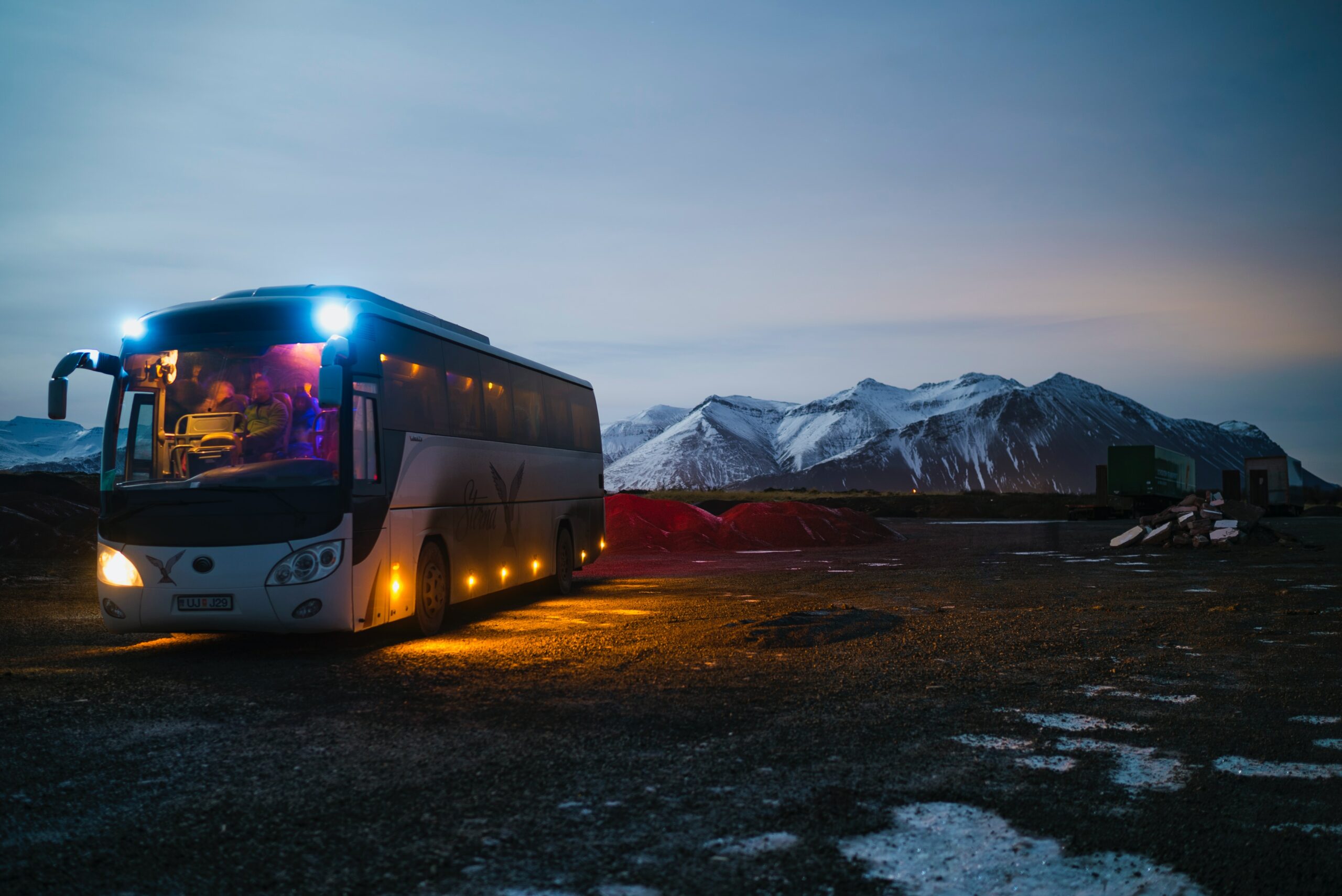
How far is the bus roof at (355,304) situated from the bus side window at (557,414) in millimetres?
2117

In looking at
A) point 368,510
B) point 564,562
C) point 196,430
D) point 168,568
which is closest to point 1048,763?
point 368,510

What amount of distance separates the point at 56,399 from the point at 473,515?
4.60 meters

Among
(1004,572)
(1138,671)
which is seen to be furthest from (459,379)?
(1004,572)

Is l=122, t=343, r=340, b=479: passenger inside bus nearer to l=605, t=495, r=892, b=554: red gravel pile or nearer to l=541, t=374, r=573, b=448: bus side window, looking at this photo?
l=541, t=374, r=573, b=448: bus side window

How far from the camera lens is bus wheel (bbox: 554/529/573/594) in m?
15.2

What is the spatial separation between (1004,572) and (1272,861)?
48.3 ft

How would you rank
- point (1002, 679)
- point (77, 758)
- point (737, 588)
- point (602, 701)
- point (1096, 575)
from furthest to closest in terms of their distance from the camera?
point (1096, 575) → point (737, 588) → point (1002, 679) → point (602, 701) → point (77, 758)

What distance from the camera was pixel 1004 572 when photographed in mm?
17984

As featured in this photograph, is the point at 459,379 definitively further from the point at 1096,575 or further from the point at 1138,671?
the point at 1096,575

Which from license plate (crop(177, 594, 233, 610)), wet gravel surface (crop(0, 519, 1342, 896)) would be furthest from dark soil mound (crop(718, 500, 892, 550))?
license plate (crop(177, 594, 233, 610))

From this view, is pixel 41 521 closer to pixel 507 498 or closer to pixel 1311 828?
pixel 507 498

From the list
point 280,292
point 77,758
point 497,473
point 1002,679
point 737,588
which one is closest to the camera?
point 77,758

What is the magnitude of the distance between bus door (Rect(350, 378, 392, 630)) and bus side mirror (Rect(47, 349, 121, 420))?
8.90ft

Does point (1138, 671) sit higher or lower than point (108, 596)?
lower
